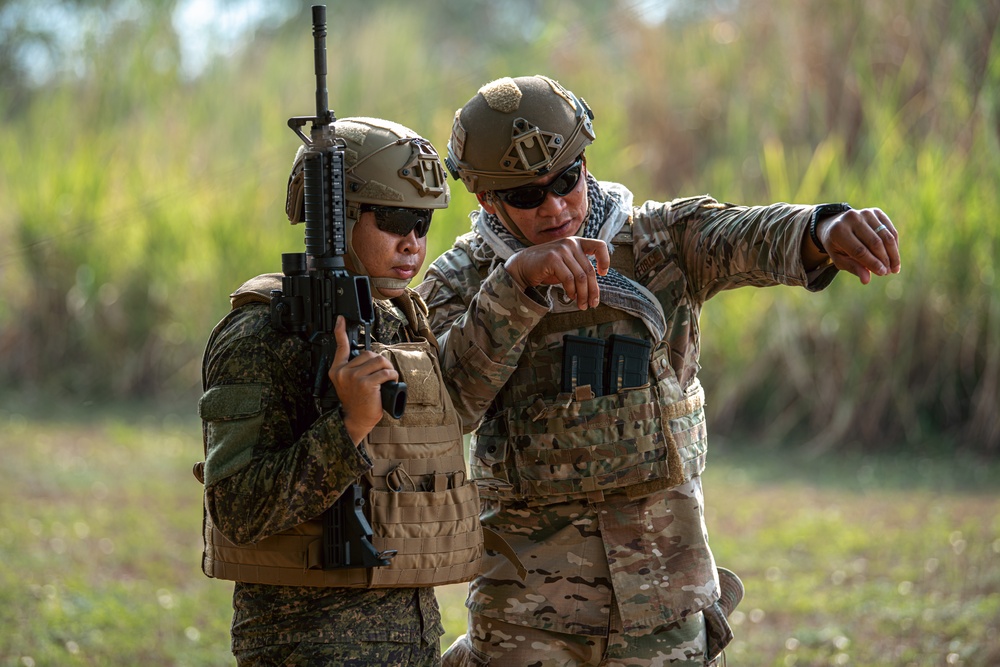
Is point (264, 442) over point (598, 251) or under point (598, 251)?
under

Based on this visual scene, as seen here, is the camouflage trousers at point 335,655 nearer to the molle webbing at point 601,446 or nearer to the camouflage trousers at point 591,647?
the camouflage trousers at point 591,647

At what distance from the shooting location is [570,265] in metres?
2.63

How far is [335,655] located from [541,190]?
3.87 ft

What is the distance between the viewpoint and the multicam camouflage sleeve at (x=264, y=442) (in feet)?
8.02

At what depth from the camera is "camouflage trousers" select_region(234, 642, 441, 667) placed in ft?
8.42

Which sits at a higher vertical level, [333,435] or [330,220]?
[330,220]

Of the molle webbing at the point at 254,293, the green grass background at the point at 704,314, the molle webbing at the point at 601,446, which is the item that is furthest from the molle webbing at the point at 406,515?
the green grass background at the point at 704,314

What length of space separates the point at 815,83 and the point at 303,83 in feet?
18.1

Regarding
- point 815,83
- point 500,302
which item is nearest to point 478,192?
point 500,302

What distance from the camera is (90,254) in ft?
38.3

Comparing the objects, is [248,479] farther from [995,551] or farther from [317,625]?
[995,551]

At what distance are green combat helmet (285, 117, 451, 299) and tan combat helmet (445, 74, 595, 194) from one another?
16 centimetres

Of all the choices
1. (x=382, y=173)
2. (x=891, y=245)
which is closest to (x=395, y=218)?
(x=382, y=173)

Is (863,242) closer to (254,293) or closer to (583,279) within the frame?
(583,279)
